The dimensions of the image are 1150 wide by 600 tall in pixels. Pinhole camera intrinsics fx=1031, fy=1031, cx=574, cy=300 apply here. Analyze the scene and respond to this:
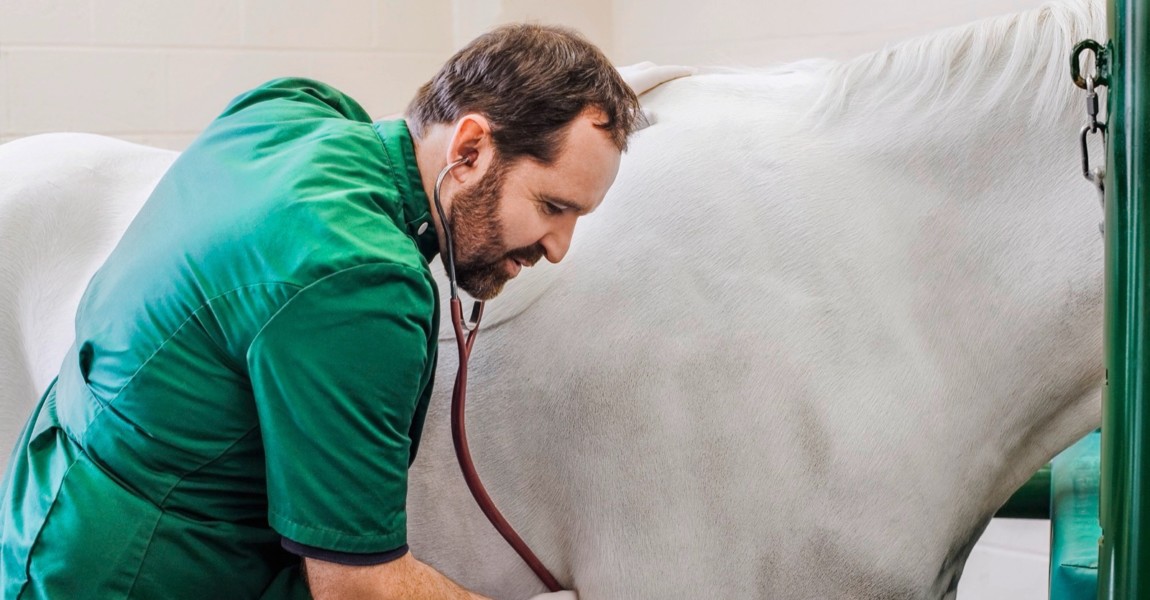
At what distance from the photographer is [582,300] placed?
1224 millimetres

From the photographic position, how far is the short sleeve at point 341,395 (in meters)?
0.88

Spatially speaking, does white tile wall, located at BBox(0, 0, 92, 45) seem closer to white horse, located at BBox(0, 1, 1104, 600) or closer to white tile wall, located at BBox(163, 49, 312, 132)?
white tile wall, located at BBox(163, 49, 312, 132)

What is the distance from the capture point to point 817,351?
1.14 m

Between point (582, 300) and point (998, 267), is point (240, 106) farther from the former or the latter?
point (998, 267)

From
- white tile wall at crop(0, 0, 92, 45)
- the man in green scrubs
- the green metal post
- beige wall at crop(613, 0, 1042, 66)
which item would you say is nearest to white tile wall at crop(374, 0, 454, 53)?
beige wall at crop(613, 0, 1042, 66)

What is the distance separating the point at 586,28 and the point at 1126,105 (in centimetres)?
271

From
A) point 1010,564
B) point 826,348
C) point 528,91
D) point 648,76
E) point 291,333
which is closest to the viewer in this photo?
point 291,333

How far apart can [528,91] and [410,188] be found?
0.16m

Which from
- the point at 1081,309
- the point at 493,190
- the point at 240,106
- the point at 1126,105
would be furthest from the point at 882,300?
the point at 240,106

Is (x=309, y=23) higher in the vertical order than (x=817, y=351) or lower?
higher

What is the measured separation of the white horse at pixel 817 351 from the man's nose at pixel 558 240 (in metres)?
0.13

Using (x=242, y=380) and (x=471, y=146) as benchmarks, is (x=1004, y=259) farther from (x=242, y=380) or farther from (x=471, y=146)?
(x=242, y=380)

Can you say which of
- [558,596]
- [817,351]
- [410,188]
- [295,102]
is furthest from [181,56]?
[817,351]

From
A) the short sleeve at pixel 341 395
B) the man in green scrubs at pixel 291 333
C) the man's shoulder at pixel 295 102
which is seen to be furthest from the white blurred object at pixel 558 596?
the man's shoulder at pixel 295 102
